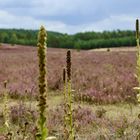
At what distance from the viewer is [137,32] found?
110 inches

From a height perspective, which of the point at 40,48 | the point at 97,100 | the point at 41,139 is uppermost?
the point at 40,48

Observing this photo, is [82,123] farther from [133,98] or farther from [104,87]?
[104,87]

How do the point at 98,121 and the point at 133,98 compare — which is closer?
the point at 98,121

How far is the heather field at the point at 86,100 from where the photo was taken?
372 inches

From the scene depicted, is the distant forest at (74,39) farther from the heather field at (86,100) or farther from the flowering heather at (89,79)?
the heather field at (86,100)

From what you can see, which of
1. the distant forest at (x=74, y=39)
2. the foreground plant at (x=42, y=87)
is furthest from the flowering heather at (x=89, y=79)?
the distant forest at (x=74, y=39)

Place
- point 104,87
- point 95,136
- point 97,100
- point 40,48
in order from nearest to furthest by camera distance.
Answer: point 40,48 → point 95,136 → point 97,100 → point 104,87

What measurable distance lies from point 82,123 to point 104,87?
787 cm

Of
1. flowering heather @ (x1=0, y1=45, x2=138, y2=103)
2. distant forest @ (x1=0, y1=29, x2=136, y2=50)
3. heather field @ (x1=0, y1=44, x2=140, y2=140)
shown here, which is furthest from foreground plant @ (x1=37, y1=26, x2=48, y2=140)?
distant forest @ (x1=0, y1=29, x2=136, y2=50)

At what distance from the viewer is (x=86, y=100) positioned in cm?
1669

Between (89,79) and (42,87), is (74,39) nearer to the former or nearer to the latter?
(89,79)

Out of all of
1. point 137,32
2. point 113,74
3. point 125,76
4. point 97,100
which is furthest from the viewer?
point 113,74

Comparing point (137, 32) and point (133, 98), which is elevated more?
point (137, 32)

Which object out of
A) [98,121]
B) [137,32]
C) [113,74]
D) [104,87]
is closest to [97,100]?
[104,87]
